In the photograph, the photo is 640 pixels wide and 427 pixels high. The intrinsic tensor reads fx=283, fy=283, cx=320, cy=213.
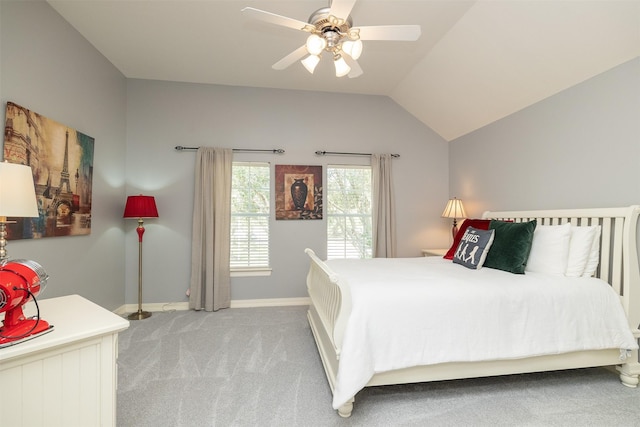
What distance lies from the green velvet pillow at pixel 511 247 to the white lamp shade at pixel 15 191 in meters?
3.01

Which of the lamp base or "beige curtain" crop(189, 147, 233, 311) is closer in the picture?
the lamp base

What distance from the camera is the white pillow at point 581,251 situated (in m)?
2.14

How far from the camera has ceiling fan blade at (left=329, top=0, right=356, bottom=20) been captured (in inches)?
61.0

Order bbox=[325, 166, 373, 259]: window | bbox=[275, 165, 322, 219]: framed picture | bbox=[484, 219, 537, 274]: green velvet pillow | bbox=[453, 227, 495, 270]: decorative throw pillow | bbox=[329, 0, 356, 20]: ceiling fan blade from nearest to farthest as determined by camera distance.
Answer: bbox=[329, 0, 356, 20]: ceiling fan blade → bbox=[484, 219, 537, 274]: green velvet pillow → bbox=[453, 227, 495, 270]: decorative throw pillow → bbox=[275, 165, 322, 219]: framed picture → bbox=[325, 166, 373, 259]: window

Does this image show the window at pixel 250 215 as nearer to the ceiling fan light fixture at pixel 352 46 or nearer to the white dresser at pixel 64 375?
the ceiling fan light fixture at pixel 352 46

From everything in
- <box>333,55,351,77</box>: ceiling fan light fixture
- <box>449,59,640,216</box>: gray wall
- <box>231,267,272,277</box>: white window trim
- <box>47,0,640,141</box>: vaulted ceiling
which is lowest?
<box>231,267,272,277</box>: white window trim

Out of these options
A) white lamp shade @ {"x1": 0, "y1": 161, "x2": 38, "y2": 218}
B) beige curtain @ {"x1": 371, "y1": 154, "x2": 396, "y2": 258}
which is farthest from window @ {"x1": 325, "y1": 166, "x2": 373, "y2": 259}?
white lamp shade @ {"x1": 0, "y1": 161, "x2": 38, "y2": 218}

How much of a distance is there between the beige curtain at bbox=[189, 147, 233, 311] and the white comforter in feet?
7.41

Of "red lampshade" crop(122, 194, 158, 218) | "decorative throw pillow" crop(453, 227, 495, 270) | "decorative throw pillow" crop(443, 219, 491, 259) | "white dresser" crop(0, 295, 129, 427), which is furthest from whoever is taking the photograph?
"red lampshade" crop(122, 194, 158, 218)

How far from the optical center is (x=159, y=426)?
163 centimetres

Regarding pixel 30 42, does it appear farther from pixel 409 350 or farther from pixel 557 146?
pixel 557 146

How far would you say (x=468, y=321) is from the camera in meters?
1.81

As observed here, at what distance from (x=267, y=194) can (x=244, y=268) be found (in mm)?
1054

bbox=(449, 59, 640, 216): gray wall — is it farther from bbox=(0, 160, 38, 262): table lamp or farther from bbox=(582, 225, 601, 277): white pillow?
bbox=(0, 160, 38, 262): table lamp
